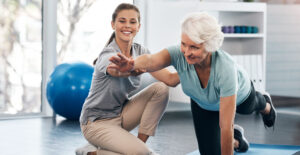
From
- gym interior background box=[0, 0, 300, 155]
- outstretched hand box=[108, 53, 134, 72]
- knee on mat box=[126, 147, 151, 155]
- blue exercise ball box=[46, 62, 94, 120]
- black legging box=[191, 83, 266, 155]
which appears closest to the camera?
outstretched hand box=[108, 53, 134, 72]

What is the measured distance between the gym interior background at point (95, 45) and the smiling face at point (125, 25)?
73.4 inches

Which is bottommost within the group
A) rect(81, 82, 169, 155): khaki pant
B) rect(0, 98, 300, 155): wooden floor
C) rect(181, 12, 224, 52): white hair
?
rect(0, 98, 300, 155): wooden floor

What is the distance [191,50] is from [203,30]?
0.11m

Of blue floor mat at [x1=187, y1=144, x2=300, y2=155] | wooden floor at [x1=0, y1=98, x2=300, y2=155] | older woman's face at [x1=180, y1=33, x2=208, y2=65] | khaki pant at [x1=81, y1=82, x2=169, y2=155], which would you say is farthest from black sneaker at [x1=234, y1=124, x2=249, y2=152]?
older woman's face at [x1=180, y1=33, x2=208, y2=65]

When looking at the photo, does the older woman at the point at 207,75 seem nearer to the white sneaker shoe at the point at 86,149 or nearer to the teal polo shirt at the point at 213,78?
the teal polo shirt at the point at 213,78

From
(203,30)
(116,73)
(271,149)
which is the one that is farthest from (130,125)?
(271,149)

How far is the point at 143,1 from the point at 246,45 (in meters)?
1.44

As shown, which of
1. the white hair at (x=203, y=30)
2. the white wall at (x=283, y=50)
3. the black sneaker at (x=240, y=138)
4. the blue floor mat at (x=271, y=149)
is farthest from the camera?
the white wall at (x=283, y=50)

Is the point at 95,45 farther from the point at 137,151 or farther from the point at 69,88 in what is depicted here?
the point at 137,151

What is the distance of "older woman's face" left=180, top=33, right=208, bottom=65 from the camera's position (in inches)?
81.5

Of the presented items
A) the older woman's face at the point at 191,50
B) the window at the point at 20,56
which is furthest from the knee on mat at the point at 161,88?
the window at the point at 20,56

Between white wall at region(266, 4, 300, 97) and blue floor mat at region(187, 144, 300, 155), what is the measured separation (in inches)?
88.3

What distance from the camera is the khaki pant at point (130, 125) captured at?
2484 mm

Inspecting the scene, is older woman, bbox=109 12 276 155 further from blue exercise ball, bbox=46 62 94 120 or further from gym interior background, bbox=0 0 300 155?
blue exercise ball, bbox=46 62 94 120
